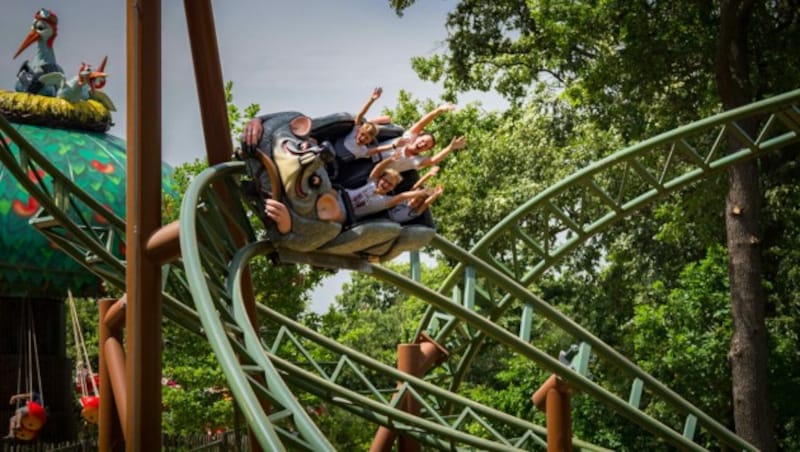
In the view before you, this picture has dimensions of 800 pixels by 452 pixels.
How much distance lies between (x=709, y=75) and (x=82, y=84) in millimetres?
10135

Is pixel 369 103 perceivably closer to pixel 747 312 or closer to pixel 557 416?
pixel 557 416

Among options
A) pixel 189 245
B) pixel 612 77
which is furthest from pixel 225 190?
pixel 612 77

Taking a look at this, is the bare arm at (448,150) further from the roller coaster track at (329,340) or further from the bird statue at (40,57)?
the bird statue at (40,57)

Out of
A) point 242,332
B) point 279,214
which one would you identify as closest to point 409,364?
point 279,214

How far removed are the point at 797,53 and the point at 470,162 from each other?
8.47m

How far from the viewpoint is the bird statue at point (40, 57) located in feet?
74.3

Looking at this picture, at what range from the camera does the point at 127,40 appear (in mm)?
9273

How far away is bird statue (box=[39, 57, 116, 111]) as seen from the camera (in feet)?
74.6

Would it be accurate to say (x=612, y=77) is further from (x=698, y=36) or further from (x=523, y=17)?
(x=523, y=17)

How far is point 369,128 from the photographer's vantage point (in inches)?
393

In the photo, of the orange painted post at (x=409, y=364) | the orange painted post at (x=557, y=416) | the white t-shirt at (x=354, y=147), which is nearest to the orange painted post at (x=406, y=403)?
the orange painted post at (x=409, y=364)

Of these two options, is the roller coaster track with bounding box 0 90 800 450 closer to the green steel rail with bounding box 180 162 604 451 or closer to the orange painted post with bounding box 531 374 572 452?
the green steel rail with bounding box 180 162 604 451

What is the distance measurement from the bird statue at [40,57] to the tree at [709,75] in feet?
21.0

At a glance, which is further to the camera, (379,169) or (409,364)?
(409,364)
